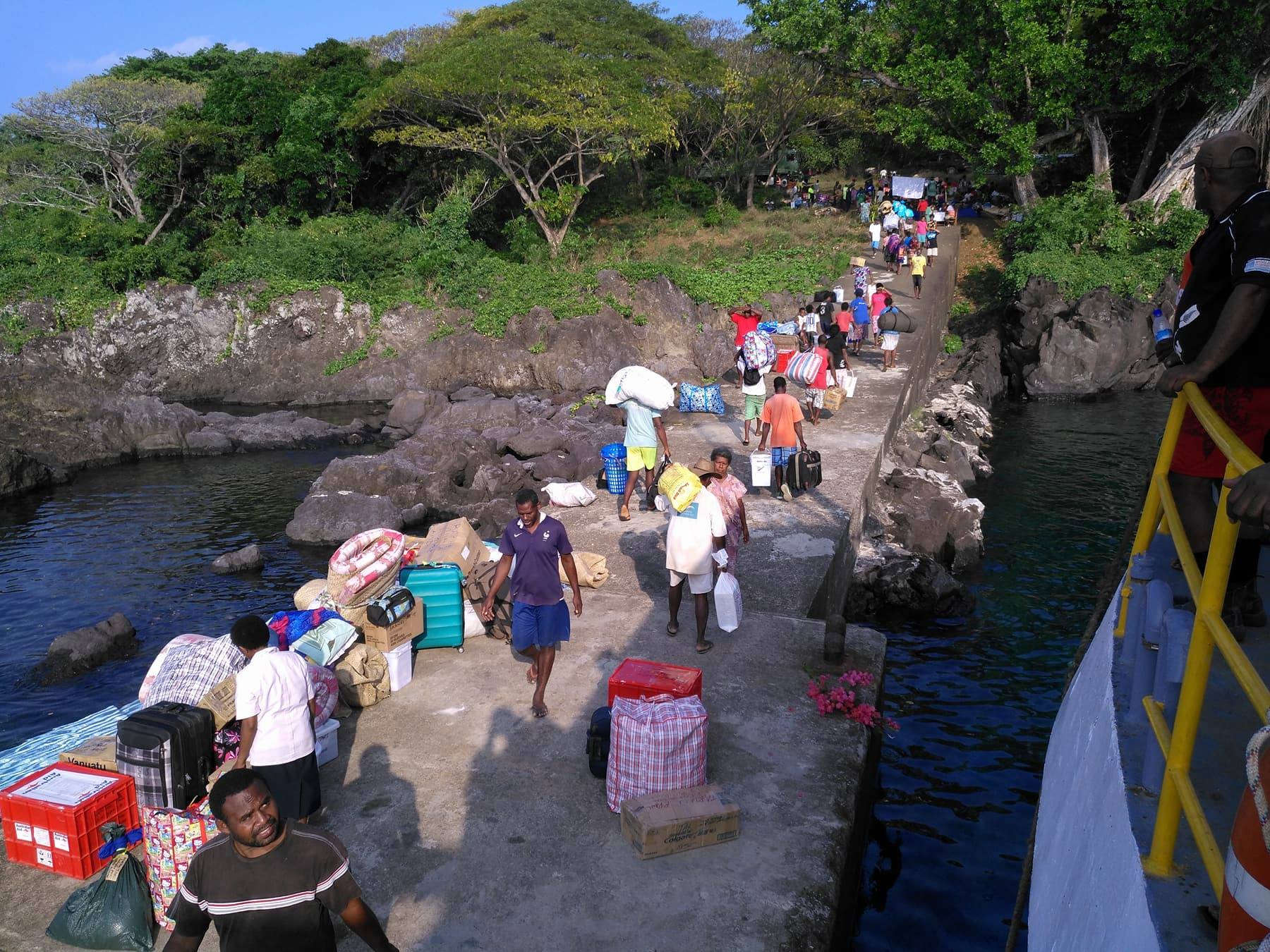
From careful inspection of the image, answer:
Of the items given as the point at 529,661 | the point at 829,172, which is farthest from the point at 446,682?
the point at 829,172

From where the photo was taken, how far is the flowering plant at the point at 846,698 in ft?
23.8

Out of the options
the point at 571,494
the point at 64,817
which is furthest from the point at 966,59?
the point at 64,817

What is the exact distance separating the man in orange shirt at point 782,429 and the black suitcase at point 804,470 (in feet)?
0.29

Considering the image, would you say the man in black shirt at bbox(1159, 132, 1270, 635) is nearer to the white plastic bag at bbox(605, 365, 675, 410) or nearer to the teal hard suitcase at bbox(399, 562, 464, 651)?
the teal hard suitcase at bbox(399, 562, 464, 651)

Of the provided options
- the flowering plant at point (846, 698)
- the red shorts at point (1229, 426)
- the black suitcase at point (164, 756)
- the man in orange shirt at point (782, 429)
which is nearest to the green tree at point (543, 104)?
the man in orange shirt at point (782, 429)

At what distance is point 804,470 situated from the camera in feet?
40.5

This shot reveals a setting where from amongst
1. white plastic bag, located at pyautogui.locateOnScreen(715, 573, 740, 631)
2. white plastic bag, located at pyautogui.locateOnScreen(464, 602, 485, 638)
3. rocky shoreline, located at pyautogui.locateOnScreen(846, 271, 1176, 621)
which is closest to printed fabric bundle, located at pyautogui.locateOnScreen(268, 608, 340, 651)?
white plastic bag, located at pyautogui.locateOnScreen(464, 602, 485, 638)

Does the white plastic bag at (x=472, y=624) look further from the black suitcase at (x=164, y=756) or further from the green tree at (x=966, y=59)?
the green tree at (x=966, y=59)

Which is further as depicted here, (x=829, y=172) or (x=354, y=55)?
(x=829, y=172)

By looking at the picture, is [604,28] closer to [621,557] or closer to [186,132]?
[186,132]

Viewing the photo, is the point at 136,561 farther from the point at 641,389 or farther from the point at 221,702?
the point at 221,702

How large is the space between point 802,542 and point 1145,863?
8043 millimetres

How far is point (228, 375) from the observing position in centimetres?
3097

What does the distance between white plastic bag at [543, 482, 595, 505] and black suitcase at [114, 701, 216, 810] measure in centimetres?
766
